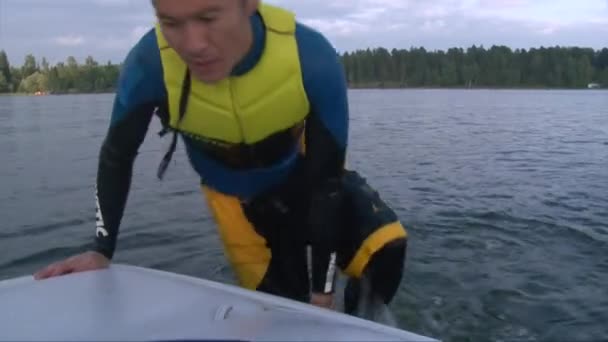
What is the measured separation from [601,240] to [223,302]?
504 cm

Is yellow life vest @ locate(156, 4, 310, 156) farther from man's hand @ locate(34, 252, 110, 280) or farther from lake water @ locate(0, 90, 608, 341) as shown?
lake water @ locate(0, 90, 608, 341)

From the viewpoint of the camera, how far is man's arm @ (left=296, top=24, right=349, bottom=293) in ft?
9.91

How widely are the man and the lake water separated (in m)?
1.41

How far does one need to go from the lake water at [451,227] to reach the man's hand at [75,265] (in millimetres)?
2303

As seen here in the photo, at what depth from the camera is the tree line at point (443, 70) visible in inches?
3340

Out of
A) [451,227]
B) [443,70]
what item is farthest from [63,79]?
[451,227]

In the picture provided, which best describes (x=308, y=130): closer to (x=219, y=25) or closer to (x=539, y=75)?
(x=219, y=25)

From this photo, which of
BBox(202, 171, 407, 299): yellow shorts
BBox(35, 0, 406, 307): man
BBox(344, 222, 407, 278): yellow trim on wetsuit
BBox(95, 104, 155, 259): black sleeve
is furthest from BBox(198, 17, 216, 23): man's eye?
BBox(344, 222, 407, 278): yellow trim on wetsuit

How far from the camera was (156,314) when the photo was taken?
2.34m

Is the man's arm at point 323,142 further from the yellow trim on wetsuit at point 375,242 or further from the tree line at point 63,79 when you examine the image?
the tree line at point 63,79

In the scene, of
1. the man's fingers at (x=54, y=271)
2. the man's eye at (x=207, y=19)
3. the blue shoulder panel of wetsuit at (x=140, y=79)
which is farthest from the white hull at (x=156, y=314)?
the man's eye at (x=207, y=19)

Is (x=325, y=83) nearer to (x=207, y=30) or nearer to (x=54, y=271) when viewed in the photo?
(x=207, y=30)

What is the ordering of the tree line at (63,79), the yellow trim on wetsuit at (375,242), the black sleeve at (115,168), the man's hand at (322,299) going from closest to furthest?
the black sleeve at (115,168) → the man's hand at (322,299) → the yellow trim on wetsuit at (375,242) → the tree line at (63,79)

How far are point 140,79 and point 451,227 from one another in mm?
4886
